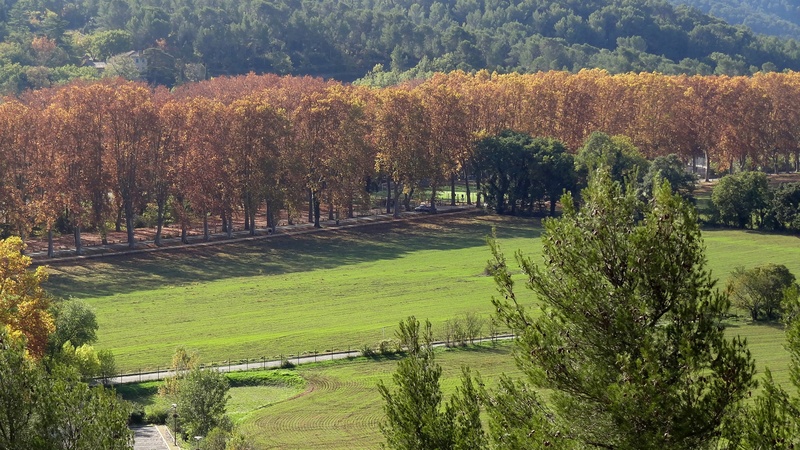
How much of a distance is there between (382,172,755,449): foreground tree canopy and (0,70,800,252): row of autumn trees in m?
77.6

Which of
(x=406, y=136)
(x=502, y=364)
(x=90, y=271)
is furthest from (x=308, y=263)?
(x=502, y=364)

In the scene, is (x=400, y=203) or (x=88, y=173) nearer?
(x=88, y=173)

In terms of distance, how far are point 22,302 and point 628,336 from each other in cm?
4037

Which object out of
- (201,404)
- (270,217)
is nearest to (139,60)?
(270,217)

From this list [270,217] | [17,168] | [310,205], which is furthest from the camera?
[310,205]

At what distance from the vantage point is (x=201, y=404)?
5191cm

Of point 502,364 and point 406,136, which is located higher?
point 406,136

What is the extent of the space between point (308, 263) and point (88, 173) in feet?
65.8

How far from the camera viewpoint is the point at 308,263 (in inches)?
3907

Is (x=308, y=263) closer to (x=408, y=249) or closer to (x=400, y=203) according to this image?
(x=408, y=249)

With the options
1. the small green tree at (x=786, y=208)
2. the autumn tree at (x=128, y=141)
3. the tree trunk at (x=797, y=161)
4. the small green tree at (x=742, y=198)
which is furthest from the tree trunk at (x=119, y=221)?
the tree trunk at (x=797, y=161)

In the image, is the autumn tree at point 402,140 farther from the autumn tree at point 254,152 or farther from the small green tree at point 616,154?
the small green tree at point 616,154

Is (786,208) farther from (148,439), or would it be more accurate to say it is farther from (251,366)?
(148,439)

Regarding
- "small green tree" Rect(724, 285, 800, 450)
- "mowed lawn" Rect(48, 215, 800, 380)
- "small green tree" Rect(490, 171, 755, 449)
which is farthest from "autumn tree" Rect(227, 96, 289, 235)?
"small green tree" Rect(724, 285, 800, 450)
